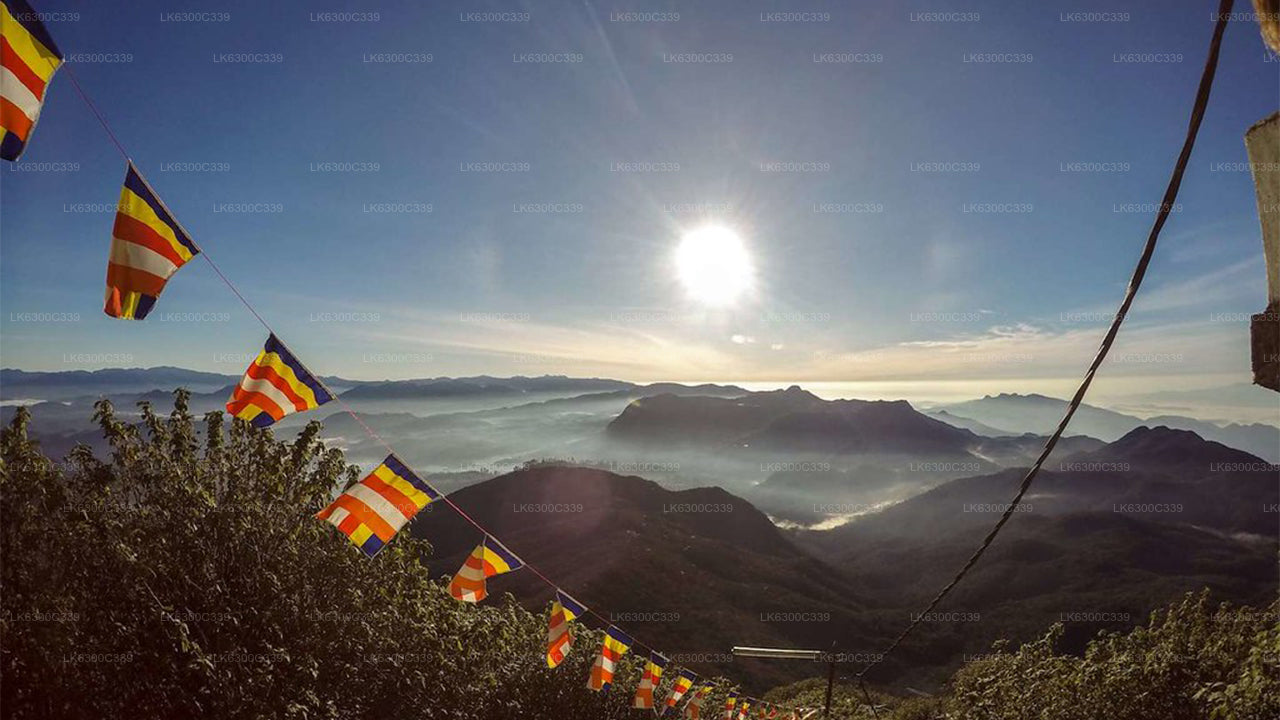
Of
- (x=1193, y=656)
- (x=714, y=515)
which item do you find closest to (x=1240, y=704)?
(x=1193, y=656)

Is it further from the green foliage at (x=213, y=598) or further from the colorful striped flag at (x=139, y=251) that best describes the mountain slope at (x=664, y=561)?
the colorful striped flag at (x=139, y=251)

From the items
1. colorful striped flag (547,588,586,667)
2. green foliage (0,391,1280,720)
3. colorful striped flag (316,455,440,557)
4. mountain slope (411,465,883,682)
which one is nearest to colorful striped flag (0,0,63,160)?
colorful striped flag (316,455,440,557)

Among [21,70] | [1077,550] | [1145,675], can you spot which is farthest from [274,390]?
[1077,550]

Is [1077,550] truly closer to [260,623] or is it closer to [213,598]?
[260,623]

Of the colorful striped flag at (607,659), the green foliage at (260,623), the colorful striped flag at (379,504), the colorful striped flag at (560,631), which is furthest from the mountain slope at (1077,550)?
the colorful striped flag at (379,504)

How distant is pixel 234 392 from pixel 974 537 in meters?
149

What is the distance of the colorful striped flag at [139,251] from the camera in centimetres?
579

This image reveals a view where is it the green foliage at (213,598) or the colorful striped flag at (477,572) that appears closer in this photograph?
the green foliage at (213,598)

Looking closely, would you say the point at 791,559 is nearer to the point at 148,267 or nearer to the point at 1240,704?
the point at 1240,704

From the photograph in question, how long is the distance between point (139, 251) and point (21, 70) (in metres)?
1.78

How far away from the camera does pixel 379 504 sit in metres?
8.22

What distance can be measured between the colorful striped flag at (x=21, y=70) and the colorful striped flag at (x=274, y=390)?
3165mm

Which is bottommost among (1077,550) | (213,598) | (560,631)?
(1077,550)

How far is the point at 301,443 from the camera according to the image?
13.3 m
